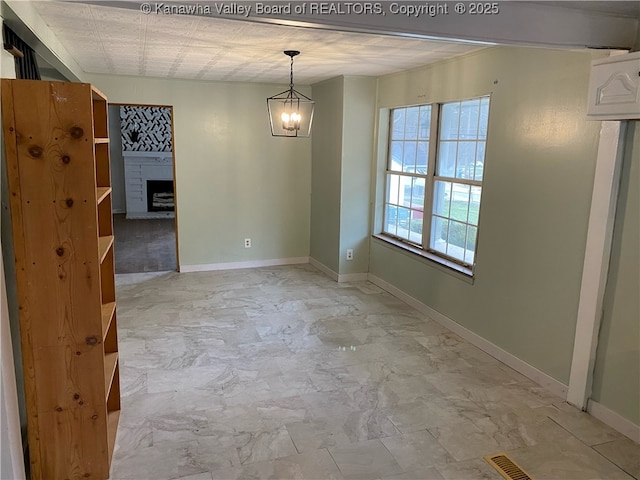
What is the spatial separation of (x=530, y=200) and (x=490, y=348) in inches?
45.4

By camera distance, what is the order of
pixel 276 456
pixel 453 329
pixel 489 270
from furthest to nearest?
pixel 453 329 → pixel 489 270 → pixel 276 456

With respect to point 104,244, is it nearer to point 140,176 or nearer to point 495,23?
point 495,23

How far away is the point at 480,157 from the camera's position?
3830 mm

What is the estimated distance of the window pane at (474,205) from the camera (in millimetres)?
3868

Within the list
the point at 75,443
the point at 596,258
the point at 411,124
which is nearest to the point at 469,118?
the point at 411,124

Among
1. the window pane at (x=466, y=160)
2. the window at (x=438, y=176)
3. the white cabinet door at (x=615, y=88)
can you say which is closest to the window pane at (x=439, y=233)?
the window at (x=438, y=176)

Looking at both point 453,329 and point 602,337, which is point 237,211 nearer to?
point 453,329

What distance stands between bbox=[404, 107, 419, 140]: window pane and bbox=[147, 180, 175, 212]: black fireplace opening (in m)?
6.55

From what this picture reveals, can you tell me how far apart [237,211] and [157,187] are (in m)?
4.93

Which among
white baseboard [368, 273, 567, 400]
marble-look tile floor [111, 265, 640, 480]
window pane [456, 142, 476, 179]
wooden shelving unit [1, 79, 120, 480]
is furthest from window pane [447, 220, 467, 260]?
wooden shelving unit [1, 79, 120, 480]

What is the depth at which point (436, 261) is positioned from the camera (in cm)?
428

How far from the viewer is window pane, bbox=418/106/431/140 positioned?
176 inches

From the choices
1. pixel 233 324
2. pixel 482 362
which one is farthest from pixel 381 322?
pixel 233 324

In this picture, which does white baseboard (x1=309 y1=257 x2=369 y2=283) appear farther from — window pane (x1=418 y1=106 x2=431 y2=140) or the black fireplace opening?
the black fireplace opening
